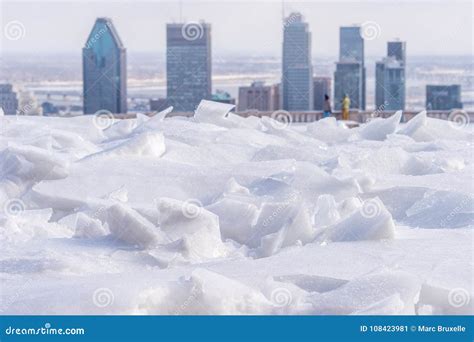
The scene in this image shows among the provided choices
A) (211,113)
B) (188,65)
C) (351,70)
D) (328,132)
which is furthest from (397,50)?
(211,113)

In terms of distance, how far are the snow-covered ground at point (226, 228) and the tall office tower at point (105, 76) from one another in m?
23.0

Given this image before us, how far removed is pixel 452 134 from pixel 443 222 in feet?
14.5

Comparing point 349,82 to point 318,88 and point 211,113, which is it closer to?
Answer: point 318,88

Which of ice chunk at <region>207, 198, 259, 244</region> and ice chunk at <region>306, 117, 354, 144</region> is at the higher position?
ice chunk at <region>306, 117, 354, 144</region>

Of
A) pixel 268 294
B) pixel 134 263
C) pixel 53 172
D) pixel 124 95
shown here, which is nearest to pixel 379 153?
pixel 53 172

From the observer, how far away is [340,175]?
273 inches

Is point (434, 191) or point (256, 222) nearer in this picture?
point (256, 222)

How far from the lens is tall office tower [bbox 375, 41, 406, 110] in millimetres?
37000

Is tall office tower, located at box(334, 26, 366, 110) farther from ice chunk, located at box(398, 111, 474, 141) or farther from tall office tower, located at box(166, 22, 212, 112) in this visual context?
ice chunk, located at box(398, 111, 474, 141)

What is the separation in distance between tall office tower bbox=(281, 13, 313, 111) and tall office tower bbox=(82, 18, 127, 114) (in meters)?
5.57

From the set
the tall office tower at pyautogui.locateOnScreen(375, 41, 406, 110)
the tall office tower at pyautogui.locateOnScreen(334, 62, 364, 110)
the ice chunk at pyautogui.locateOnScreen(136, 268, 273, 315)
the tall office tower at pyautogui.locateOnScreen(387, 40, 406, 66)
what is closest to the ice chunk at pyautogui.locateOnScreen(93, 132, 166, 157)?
the ice chunk at pyautogui.locateOnScreen(136, 268, 273, 315)

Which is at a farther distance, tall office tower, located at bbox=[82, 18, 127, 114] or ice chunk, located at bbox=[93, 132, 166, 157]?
tall office tower, located at bbox=[82, 18, 127, 114]

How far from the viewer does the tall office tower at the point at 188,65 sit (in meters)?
35.8
